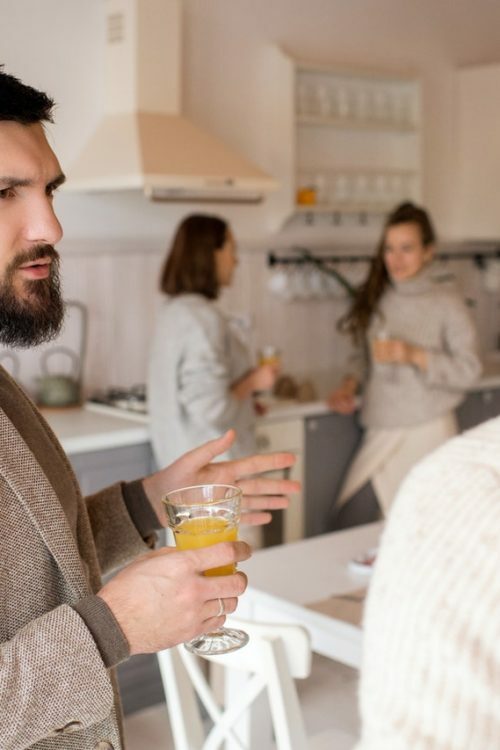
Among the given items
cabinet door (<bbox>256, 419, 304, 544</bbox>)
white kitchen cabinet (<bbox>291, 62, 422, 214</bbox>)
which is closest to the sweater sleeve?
cabinet door (<bbox>256, 419, 304, 544</bbox>)

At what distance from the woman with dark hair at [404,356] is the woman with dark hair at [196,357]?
0.64 m

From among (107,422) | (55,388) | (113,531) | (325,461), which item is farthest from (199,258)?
(113,531)

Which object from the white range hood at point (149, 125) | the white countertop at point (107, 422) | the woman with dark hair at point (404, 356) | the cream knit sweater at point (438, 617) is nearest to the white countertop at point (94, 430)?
the white countertop at point (107, 422)

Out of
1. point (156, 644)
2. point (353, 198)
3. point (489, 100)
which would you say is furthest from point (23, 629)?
point (489, 100)

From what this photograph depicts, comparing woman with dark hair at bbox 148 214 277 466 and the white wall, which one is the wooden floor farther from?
the white wall

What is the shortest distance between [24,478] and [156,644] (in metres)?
0.25

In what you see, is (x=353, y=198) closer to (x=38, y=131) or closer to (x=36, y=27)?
(x=36, y=27)

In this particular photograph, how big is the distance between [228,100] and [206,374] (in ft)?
5.39

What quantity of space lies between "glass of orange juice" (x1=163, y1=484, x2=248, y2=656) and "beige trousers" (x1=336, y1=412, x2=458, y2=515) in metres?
2.88

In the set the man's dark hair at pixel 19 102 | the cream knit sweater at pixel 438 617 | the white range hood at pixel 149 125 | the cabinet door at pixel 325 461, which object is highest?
the white range hood at pixel 149 125

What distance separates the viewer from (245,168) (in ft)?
13.3

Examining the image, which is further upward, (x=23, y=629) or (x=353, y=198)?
(x=353, y=198)

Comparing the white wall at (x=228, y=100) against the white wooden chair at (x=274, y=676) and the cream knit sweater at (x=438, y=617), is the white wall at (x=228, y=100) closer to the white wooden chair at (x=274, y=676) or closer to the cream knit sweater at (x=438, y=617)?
the white wooden chair at (x=274, y=676)

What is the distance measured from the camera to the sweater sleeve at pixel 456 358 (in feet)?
13.3
